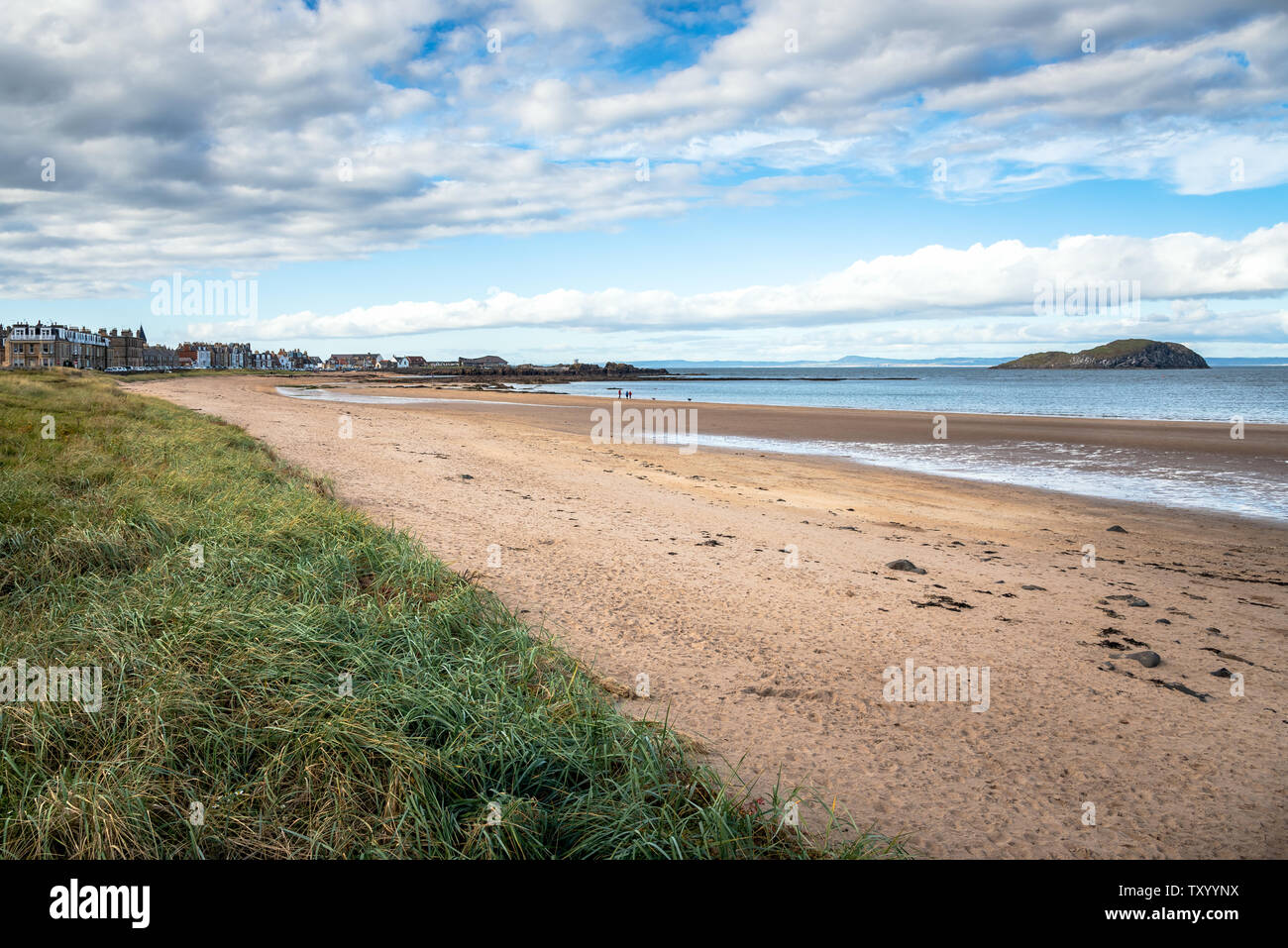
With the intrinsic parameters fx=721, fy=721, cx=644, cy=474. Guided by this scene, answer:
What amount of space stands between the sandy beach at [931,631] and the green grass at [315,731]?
807 millimetres

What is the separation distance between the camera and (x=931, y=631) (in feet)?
24.2

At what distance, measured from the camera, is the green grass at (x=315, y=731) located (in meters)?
3.55

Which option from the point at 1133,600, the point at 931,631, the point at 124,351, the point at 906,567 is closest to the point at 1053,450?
the point at 1133,600

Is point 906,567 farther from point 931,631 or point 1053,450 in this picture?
point 1053,450

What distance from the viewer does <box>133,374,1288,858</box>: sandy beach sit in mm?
4508

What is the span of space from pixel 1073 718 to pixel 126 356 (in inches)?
8347

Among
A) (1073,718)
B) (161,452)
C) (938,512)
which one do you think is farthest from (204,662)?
(938,512)

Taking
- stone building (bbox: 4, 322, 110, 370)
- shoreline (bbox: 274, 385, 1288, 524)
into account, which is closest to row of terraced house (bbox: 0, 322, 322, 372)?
stone building (bbox: 4, 322, 110, 370)

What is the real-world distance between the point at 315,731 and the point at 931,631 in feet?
19.1

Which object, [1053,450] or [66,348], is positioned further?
[66,348]

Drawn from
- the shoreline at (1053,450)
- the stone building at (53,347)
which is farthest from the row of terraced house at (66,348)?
the shoreline at (1053,450)

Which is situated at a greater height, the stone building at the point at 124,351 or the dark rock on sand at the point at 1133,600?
the stone building at the point at 124,351

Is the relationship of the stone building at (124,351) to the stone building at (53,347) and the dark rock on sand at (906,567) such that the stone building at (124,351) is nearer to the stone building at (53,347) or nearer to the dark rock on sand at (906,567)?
the stone building at (53,347)
